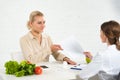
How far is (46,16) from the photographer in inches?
184

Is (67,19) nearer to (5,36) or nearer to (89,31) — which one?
(89,31)

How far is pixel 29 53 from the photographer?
3240 mm

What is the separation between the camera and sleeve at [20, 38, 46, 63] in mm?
3229

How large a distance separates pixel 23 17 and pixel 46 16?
41cm

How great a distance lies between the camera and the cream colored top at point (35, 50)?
323cm

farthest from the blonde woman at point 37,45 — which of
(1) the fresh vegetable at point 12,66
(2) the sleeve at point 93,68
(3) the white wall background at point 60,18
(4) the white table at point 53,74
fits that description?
(3) the white wall background at point 60,18

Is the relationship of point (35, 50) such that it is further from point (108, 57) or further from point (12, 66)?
point (108, 57)

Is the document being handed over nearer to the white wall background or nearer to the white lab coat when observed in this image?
the white lab coat

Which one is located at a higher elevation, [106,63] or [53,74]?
[106,63]

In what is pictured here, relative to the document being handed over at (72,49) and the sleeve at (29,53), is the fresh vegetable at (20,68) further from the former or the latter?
the sleeve at (29,53)

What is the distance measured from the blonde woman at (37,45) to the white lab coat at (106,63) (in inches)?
38.0

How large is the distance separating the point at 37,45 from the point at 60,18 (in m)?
1.50

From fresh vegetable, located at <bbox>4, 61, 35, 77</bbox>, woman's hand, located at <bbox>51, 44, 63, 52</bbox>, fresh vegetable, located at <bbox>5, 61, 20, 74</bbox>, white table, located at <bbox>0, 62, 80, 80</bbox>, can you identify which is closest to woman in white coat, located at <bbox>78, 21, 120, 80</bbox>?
white table, located at <bbox>0, 62, 80, 80</bbox>

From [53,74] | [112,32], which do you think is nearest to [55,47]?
[53,74]
